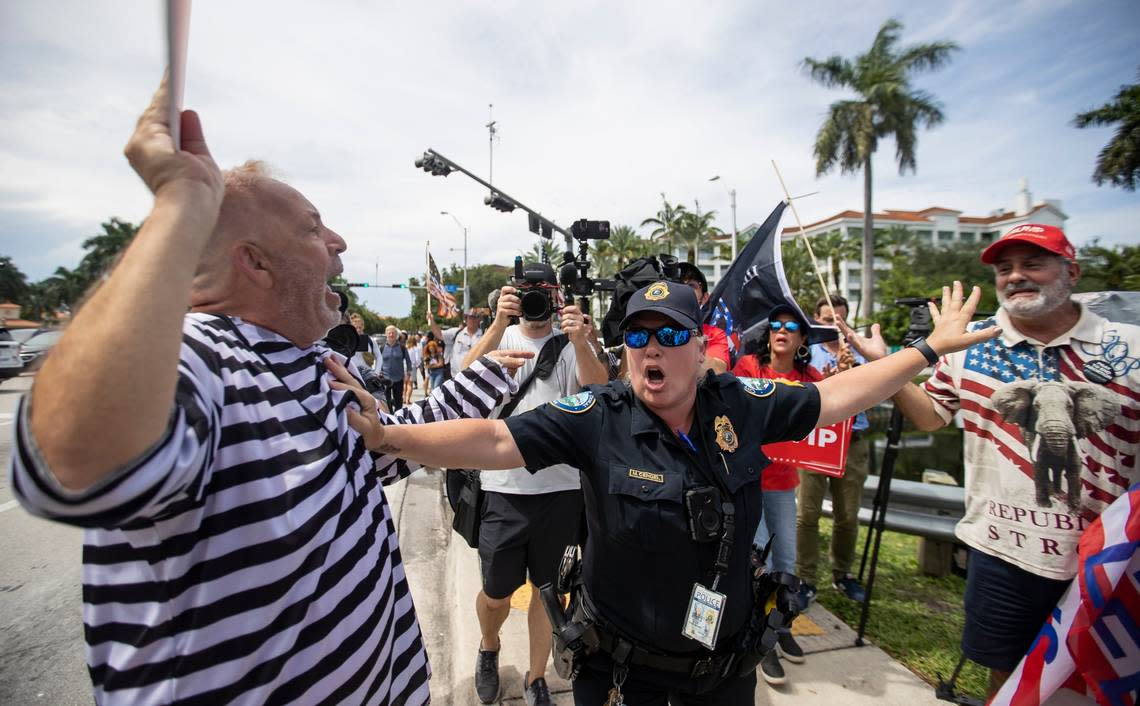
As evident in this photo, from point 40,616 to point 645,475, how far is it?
4.51 m

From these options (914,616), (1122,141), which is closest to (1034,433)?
(914,616)

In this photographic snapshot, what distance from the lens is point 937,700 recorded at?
2.93m

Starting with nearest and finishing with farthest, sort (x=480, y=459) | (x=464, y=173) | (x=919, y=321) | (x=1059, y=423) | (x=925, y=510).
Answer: (x=480, y=459)
(x=1059, y=423)
(x=919, y=321)
(x=925, y=510)
(x=464, y=173)

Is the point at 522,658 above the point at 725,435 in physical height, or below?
below

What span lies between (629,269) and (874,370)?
1.81m

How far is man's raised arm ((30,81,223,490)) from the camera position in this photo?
671 millimetres

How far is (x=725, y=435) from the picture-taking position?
1.93 m

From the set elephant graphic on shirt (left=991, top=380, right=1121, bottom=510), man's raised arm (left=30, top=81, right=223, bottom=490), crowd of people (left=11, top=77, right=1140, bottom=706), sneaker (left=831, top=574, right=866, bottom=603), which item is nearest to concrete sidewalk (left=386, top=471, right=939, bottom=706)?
crowd of people (left=11, top=77, right=1140, bottom=706)

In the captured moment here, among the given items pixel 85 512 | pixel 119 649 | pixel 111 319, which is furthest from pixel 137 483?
pixel 119 649

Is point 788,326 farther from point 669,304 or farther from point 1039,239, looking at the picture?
point 669,304

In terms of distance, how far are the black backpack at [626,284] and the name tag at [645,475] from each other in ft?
4.15

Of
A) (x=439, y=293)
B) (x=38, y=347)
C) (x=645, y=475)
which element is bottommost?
(x=645, y=475)

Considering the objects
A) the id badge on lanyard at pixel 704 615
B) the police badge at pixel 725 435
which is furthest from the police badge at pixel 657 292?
the id badge on lanyard at pixel 704 615

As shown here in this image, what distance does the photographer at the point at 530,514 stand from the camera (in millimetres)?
2875
